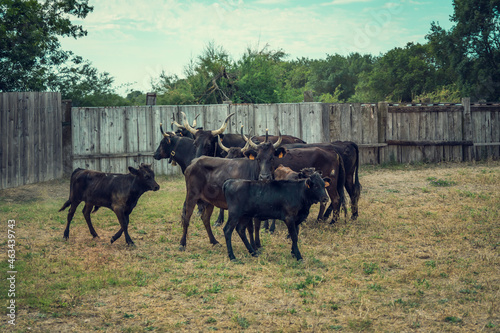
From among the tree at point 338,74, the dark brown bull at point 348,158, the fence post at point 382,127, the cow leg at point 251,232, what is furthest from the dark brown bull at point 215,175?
the tree at point 338,74

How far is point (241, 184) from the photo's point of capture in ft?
28.2

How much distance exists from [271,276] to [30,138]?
35.4ft

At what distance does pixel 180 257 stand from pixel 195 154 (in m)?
4.27

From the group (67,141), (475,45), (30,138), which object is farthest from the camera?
(475,45)

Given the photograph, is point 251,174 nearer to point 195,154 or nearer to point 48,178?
point 195,154

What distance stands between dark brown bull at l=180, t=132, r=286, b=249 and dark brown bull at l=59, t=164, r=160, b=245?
71 cm

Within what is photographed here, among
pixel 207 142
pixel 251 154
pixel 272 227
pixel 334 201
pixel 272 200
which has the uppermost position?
pixel 207 142

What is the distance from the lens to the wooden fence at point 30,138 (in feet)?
48.1

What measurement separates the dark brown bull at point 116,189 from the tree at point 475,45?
2321 cm

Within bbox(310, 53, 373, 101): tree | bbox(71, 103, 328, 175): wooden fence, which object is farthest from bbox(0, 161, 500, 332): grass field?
bbox(310, 53, 373, 101): tree

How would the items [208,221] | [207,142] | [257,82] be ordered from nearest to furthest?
[208,221] < [207,142] < [257,82]

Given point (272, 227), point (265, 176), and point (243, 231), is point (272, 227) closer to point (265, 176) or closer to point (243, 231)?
point (265, 176)

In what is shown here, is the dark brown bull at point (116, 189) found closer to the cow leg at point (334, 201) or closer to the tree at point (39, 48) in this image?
the cow leg at point (334, 201)

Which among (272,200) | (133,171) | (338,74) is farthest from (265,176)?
(338,74)
